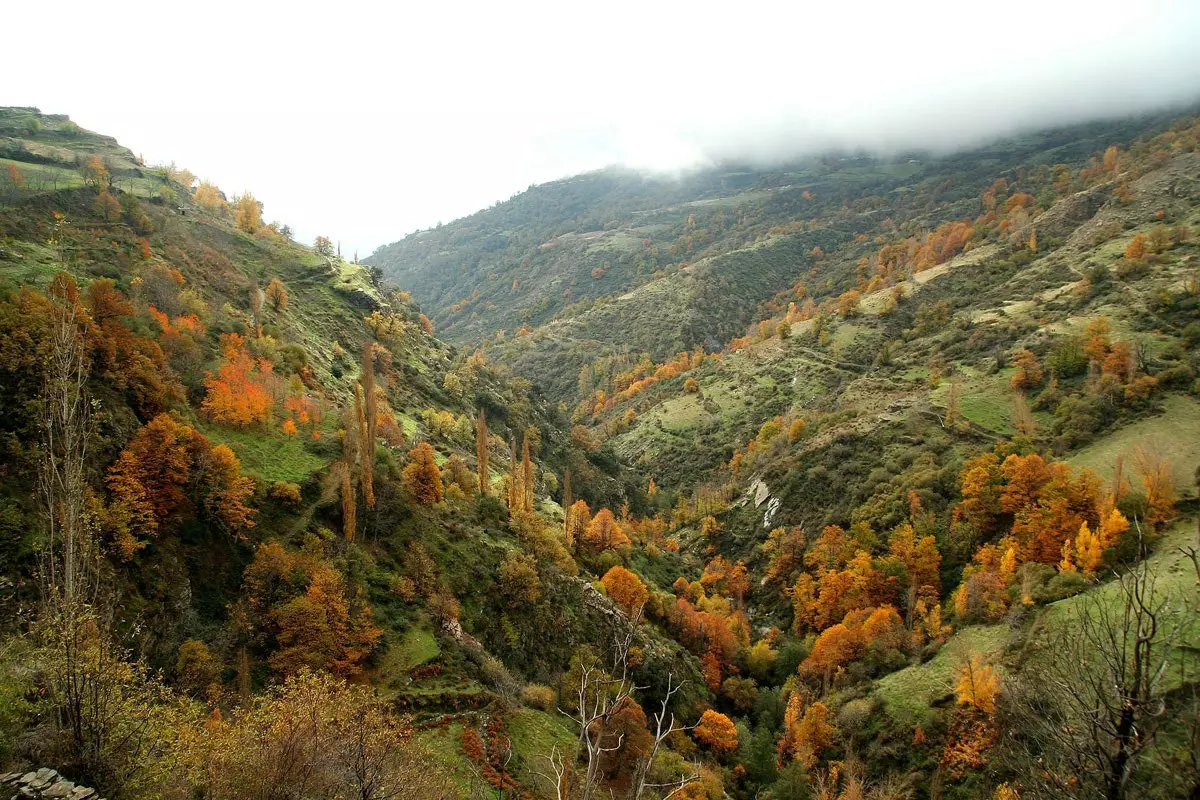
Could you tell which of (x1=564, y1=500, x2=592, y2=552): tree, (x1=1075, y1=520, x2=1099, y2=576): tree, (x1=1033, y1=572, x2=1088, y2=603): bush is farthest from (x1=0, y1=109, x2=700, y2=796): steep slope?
(x1=1075, y1=520, x2=1099, y2=576): tree

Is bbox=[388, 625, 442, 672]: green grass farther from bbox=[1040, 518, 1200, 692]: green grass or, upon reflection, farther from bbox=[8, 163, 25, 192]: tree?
bbox=[8, 163, 25, 192]: tree

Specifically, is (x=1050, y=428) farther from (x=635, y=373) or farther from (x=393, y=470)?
(x=635, y=373)

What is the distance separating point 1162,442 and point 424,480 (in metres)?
83.2

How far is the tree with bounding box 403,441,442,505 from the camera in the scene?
168ft

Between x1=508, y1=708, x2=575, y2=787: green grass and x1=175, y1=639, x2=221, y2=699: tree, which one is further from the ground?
x1=175, y1=639, x2=221, y2=699: tree

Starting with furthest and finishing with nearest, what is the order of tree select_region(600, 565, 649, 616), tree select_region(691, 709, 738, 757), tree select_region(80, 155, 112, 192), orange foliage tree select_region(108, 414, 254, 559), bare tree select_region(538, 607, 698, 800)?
tree select_region(80, 155, 112, 192) → tree select_region(600, 565, 649, 616) → tree select_region(691, 709, 738, 757) → orange foliage tree select_region(108, 414, 254, 559) → bare tree select_region(538, 607, 698, 800)

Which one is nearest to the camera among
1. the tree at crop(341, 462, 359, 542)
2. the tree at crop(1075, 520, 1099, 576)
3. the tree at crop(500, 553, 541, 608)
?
the tree at crop(341, 462, 359, 542)

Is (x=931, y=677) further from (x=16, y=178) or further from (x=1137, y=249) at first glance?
(x=1137, y=249)

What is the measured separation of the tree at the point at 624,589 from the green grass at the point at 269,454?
31.8m

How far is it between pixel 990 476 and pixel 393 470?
7053 cm

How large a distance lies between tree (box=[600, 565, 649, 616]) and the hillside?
0.43m

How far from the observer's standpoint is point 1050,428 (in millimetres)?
85188

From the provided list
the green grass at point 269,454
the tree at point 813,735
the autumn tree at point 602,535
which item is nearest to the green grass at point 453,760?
the green grass at point 269,454

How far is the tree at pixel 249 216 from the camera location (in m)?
100
